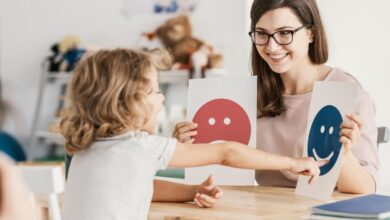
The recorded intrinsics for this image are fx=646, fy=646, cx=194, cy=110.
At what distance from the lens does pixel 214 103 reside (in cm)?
165

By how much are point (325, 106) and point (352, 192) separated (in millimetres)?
248

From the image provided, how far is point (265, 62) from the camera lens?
6.01 feet

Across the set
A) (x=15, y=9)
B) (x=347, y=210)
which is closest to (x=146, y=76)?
(x=347, y=210)

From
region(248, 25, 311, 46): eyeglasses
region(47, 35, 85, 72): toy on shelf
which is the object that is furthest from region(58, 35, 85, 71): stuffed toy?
region(248, 25, 311, 46): eyeglasses

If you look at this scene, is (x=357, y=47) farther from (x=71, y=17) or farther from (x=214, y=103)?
(x=71, y=17)

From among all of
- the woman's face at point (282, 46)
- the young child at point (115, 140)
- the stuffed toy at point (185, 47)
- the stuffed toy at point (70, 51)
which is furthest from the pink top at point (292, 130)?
the stuffed toy at point (70, 51)

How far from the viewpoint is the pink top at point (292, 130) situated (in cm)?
165

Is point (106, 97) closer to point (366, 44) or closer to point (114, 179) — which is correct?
point (114, 179)

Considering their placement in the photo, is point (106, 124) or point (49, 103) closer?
point (106, 124)

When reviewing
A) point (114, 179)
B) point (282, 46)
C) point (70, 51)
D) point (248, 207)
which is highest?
point (282, 46)

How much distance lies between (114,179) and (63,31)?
4.10 metres

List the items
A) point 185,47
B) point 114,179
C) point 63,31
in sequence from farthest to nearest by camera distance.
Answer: point 63,31 → point 185,47 → point 114,179

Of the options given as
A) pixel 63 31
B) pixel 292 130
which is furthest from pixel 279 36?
pixel 63 31

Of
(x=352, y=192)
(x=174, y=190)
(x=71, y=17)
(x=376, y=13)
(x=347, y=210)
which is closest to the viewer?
(x=347, y=210)
